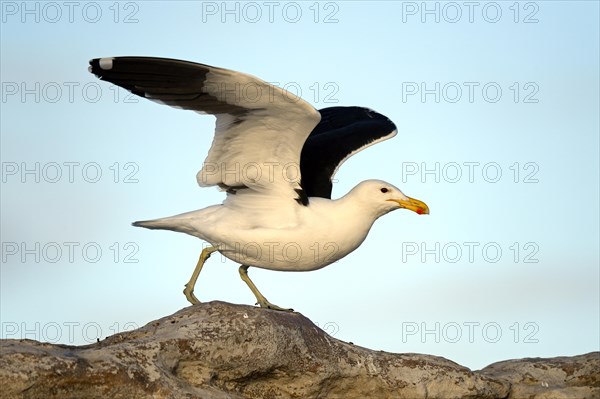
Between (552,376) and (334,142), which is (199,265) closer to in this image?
(334,142)

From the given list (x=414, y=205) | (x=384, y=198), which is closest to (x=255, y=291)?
(x=384, y=198)

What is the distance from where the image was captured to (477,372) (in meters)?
11.6

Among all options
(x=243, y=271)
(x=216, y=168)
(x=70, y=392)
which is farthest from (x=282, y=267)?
(x=70, y=392)

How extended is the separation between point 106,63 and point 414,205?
13.5ft

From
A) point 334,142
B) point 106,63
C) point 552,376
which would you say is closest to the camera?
point 106,63

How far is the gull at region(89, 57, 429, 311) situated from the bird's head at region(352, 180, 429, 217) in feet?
0.04

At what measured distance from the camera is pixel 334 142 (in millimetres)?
13805

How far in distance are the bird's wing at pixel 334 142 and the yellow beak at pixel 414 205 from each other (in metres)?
1.29

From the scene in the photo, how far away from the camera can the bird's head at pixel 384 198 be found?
12328 mm

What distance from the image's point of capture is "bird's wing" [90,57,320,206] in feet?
35.1

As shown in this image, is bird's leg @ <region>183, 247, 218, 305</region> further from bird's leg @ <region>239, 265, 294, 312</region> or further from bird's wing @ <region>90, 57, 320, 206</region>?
bird's wing @ <region>90, 57, 320, 206</region>

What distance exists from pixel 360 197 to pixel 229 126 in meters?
1.88

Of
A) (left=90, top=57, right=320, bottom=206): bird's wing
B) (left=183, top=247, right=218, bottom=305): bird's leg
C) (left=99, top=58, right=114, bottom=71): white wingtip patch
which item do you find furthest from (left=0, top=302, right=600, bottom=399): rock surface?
(left=99, top=58, right=114, bottom=71): white wingtip patch

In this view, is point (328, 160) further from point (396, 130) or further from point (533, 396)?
point (533, 396)
